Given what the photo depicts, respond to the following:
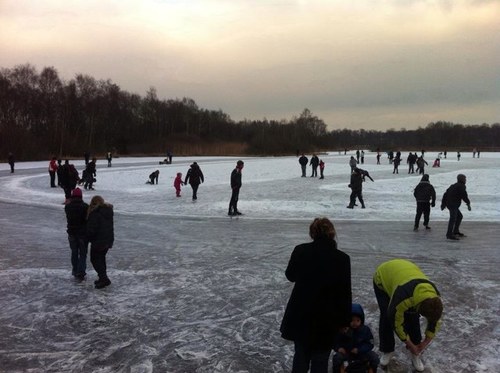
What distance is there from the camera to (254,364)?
13.0ft

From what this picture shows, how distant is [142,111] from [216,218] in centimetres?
9490

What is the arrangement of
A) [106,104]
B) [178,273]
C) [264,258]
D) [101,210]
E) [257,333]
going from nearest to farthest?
[257,333] < [101,210] < [178,273] < [264,258] < [106,104]

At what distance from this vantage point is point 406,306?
334 cm

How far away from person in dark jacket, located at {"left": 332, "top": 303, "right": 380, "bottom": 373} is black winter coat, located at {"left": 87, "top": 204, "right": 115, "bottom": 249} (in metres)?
3.74

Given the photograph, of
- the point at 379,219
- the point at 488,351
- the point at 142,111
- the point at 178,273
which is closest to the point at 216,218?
the point at 379,219

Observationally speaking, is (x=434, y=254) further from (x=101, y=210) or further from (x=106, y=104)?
(x=106, y=104)

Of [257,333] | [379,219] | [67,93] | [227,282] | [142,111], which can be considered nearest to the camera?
[257,333]

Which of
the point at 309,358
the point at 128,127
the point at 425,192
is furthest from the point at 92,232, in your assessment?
the point at 128,127

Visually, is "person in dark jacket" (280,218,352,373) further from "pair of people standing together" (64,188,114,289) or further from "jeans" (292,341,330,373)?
"pair of people standing together" (64,188,114,289)

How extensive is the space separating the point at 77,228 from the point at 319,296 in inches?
183

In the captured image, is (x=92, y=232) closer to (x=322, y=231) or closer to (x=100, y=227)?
(x=100, y=227)

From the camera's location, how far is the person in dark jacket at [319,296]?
283 cm

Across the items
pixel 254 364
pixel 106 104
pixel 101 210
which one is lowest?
pixel 254 364

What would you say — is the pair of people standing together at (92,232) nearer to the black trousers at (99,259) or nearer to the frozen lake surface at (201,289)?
the black trousers at (99,259)
